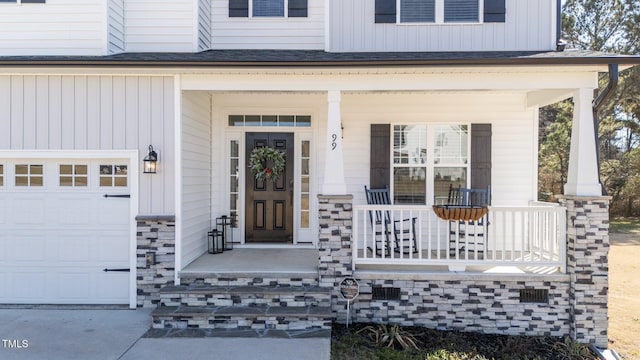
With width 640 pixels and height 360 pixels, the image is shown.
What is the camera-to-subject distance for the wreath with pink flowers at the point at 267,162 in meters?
7.10

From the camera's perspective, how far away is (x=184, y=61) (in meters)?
5.30

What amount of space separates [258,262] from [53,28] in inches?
169

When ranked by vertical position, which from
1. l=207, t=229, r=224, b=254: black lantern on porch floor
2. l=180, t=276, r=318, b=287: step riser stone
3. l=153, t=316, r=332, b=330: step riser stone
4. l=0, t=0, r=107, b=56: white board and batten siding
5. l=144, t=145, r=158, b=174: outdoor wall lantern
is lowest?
l=153, t=316, r=332, b=330: step riser stone

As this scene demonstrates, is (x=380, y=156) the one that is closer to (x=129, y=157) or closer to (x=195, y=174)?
(x=195, y=174)

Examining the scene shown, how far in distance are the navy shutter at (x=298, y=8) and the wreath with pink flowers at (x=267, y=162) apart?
7.13ft

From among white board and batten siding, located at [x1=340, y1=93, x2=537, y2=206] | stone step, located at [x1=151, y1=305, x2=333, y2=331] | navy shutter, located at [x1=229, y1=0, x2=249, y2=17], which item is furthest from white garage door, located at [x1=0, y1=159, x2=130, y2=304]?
white board and batten siding, located at [x1=340, y1=93, x2=537, y2=206]

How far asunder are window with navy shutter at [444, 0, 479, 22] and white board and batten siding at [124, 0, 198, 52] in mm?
3757

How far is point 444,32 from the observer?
670 centimetres

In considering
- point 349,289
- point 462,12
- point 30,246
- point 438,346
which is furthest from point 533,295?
point 30,246

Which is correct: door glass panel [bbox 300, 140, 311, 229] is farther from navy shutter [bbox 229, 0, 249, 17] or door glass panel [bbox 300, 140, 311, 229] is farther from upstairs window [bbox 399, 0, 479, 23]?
upstairs window [bbox 399, 0, 479, 23]

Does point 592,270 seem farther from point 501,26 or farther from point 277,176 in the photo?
point 277,176

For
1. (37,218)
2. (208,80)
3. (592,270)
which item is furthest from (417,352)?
(37,218)

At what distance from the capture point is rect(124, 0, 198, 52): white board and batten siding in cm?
641

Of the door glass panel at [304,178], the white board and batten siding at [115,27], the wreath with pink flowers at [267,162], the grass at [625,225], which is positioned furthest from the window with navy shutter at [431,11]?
the grass at [625,225]
